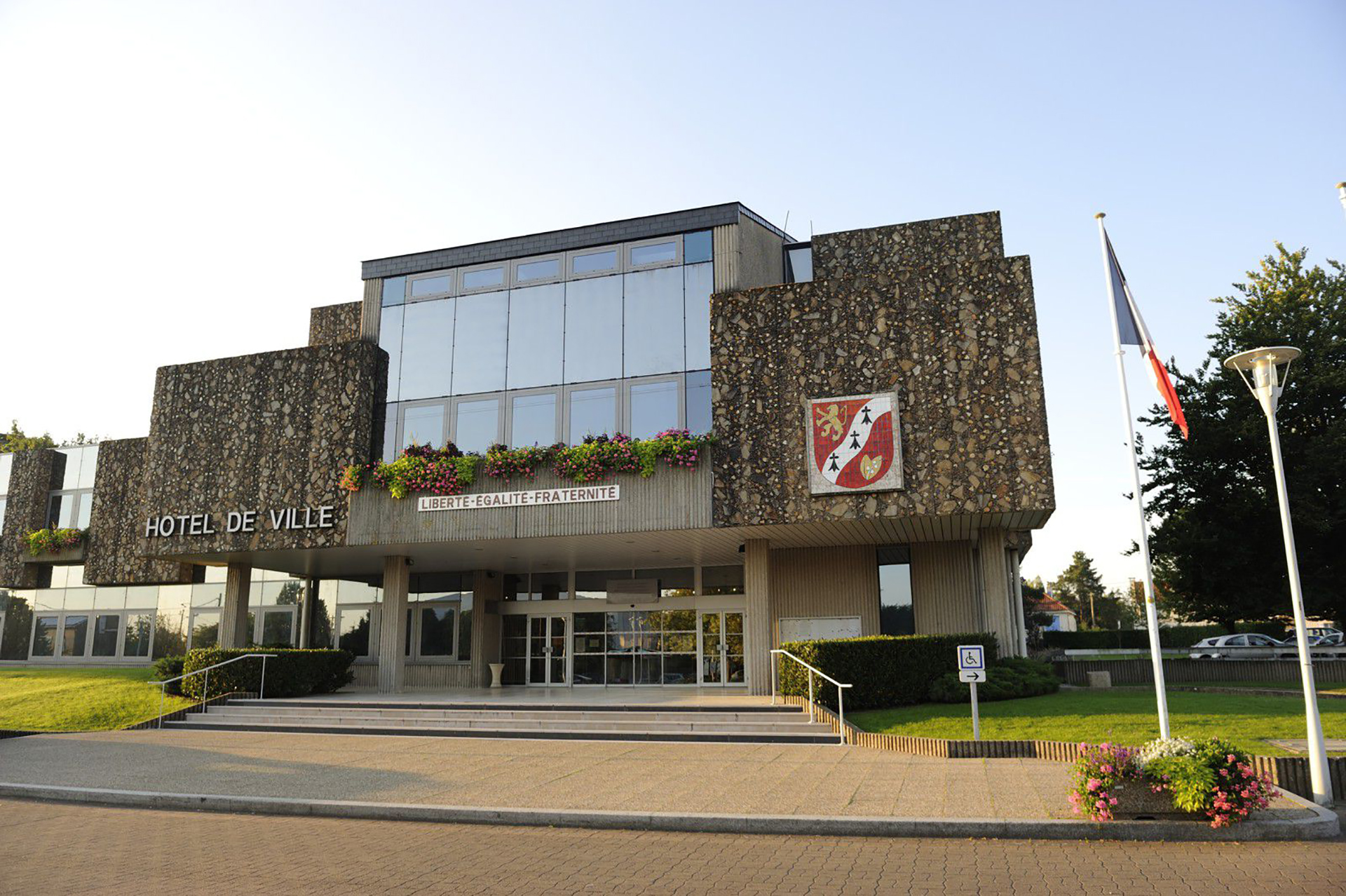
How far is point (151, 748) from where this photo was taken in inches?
606

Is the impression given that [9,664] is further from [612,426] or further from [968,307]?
[968,307]

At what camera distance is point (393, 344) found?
78.1 ft

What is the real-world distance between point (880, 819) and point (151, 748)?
42.4ft

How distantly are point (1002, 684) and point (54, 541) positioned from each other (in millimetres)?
31309

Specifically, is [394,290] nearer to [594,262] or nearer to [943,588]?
[594,262]

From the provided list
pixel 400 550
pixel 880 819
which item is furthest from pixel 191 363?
pixel 880 819

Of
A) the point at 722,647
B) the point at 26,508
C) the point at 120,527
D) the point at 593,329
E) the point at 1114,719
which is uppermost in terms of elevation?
the point at 593,329

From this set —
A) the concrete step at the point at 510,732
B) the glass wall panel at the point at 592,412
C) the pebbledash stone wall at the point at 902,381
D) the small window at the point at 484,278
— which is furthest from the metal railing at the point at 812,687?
the small window at the point at 484,278

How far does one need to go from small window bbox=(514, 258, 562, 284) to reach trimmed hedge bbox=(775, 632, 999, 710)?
434 inches

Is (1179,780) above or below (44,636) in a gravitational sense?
below

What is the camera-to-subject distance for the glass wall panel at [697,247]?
21.8 meters

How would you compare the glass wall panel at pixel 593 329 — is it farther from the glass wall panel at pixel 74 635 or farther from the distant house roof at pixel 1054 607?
the distant house roof at pixel 1054 607

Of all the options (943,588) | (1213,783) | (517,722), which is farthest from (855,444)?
(1213,783)

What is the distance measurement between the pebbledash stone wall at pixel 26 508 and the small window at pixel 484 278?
1992 cm
